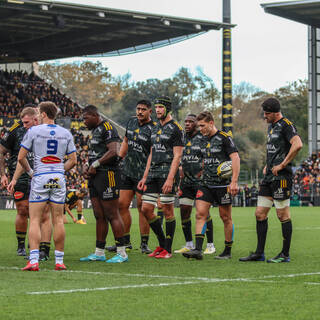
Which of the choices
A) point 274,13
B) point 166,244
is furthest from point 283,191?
point 274,13

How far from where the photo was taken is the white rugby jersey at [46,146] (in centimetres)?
903

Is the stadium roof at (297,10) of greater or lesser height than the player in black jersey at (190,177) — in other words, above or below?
above

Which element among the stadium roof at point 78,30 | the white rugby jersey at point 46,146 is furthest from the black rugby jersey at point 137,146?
the stadium roof at point 78,30

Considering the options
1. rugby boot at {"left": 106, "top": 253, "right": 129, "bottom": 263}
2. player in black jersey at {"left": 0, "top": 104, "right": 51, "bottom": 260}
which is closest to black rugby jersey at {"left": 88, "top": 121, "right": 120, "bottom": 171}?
player in black jersey at {"left": 0, "top": 104, "right": 51, "bottom": 260}

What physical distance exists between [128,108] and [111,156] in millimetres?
95180

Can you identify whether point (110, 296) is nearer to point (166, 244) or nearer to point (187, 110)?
point (166, 244)

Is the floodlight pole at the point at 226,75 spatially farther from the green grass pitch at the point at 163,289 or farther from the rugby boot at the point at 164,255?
the green grass pitch at the point at 163,289

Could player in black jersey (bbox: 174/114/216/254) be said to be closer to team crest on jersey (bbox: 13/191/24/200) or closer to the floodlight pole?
team crest on jersey (bbox: 13/191/24/200)

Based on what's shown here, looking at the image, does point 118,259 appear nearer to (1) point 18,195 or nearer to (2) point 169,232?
(2) point 169,232

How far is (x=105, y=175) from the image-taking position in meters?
10.4

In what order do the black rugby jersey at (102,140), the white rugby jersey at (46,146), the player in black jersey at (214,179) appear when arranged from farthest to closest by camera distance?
1. the player in black jersey at (214,179)
2. the black rugby jersey at (102,140)
3. the white rugby jersey at (46,146)

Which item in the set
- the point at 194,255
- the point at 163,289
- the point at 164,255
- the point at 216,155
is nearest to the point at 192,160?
the point at 216,155

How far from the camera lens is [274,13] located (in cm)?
4647

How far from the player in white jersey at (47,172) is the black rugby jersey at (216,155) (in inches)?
94.6
